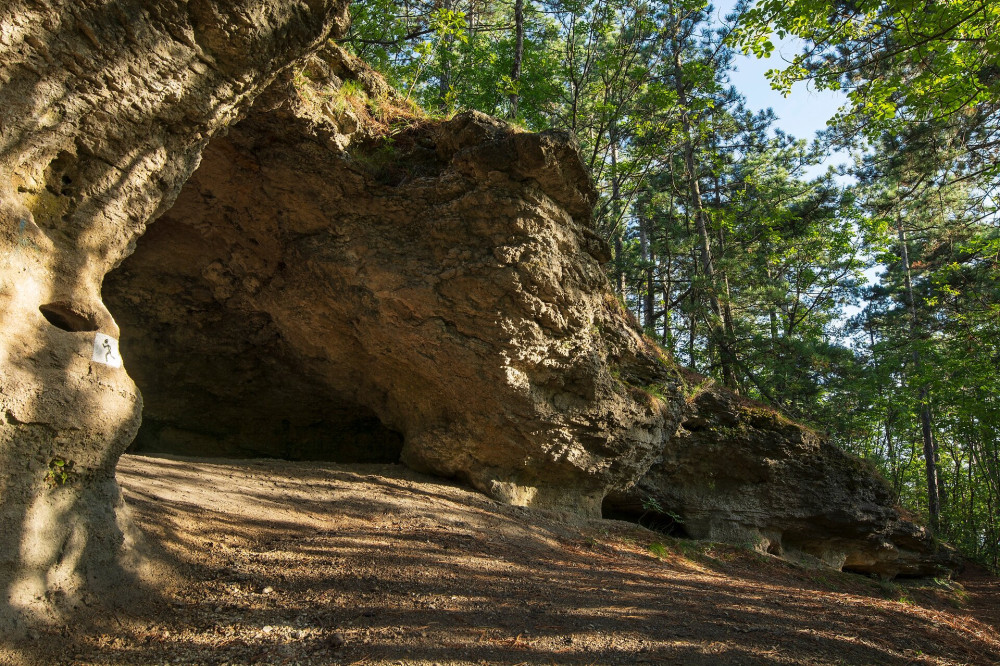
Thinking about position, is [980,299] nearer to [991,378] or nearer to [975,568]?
[991,378]

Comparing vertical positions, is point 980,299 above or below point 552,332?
above

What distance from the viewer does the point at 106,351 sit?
12.4ft

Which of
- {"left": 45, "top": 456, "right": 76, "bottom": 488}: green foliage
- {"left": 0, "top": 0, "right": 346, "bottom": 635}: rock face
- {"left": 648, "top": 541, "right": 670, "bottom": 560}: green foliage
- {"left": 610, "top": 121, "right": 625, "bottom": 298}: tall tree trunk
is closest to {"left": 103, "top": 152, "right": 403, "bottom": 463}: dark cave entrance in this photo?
{"left": 0, "top": 0, "right": 346, "bottom": 635}: rock face

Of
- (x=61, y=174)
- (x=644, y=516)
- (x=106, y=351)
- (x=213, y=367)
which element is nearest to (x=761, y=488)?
(x=644, y=516)

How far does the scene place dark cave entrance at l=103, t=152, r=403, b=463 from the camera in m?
7.75

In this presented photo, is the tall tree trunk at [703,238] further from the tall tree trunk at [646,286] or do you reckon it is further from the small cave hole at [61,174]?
the small cave hole at [61,174]

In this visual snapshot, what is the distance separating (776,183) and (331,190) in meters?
13.9

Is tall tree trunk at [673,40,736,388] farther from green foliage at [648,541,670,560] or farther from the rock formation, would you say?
green foliage at [648,541,670,560]

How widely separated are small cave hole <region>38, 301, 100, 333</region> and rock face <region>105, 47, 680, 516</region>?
3251 millimetres

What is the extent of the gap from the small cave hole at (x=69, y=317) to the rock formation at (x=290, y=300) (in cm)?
1

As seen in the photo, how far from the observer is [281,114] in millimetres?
6355

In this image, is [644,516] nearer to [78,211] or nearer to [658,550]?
[658,550]

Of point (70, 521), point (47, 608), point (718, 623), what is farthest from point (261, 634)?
point (718, 623)

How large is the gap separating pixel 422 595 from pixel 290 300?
4685 mm
